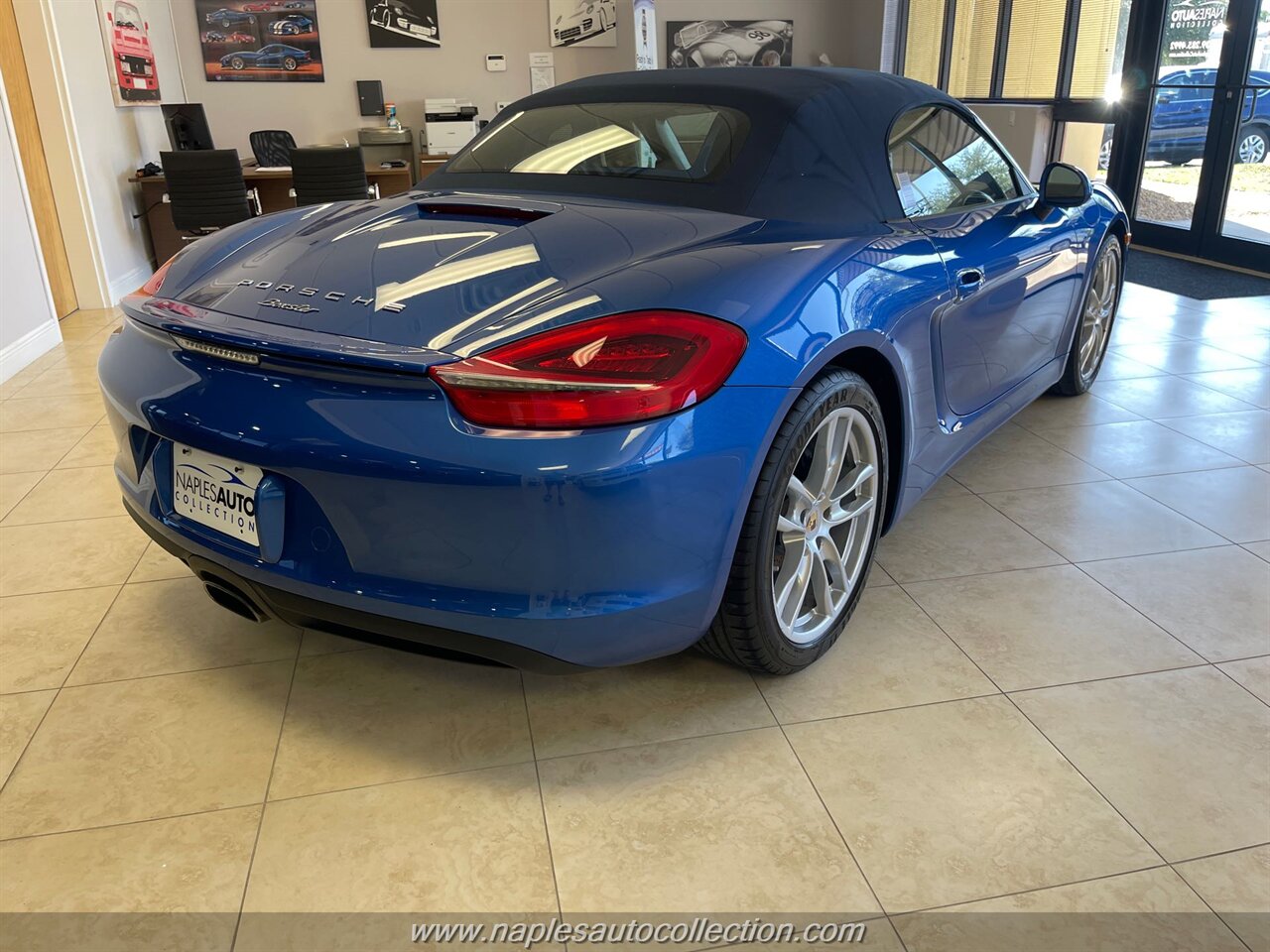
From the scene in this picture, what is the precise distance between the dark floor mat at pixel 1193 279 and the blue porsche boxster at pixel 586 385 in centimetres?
428

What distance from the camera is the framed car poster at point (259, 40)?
8.79 meters

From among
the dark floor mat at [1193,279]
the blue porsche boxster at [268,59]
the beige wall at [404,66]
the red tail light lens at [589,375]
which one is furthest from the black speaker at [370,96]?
the red tail light lens at [589,375]

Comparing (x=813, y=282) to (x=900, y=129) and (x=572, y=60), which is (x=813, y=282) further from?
(x=572, y=60)

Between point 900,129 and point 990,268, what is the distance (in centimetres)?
41

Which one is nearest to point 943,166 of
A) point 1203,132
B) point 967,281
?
point 967,281

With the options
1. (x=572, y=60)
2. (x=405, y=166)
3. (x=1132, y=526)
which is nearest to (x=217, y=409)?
(x=1132, y=526)

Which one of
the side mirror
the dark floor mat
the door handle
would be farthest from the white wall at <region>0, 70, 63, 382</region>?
the dark floor mat

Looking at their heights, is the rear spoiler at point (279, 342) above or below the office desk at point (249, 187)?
above

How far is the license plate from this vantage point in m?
1.57

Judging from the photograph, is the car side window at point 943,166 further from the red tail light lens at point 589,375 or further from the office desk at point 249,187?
the office desk at point 249,187

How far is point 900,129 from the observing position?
7.45 ft

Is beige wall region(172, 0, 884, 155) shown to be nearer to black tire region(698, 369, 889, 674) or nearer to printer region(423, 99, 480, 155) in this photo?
printer region(423, 99, 480, 155)

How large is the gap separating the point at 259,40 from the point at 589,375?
9102 millimetres

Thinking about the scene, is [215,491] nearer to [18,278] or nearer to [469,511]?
[469,511]
